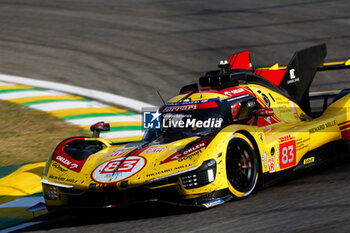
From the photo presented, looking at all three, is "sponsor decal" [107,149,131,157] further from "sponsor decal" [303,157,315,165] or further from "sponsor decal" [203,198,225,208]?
"sponsor decal" [303,157,315,165]

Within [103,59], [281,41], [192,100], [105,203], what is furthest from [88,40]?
[105,203]

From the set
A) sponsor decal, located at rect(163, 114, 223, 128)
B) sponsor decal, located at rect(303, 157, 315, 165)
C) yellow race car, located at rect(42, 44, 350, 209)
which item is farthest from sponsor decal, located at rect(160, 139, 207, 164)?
sponsor decal, located at rect(303, 157, 315, 165)

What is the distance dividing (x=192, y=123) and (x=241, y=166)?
88 cm

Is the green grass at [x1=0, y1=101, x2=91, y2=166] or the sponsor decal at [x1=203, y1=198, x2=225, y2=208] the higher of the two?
the green grass at [x1=0, y1=101, x2=91, y2=166]

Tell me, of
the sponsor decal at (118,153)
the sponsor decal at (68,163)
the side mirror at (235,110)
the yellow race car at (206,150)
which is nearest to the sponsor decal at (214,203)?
the yellow race car at (206,150)

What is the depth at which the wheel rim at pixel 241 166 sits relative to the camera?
255 inches

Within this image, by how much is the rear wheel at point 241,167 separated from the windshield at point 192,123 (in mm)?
531

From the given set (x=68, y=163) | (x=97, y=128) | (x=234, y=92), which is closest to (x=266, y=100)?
(x=234, y=92)

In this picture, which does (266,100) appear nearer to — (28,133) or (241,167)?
(241,167)

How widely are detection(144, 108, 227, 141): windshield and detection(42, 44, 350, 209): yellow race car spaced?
12 mm

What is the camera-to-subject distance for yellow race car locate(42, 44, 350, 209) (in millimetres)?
6148

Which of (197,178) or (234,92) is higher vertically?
(234,92)

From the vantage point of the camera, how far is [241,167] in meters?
6.57

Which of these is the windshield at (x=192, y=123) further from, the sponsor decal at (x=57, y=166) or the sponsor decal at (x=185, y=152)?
the sponsor decal at (x=57, y=166)
